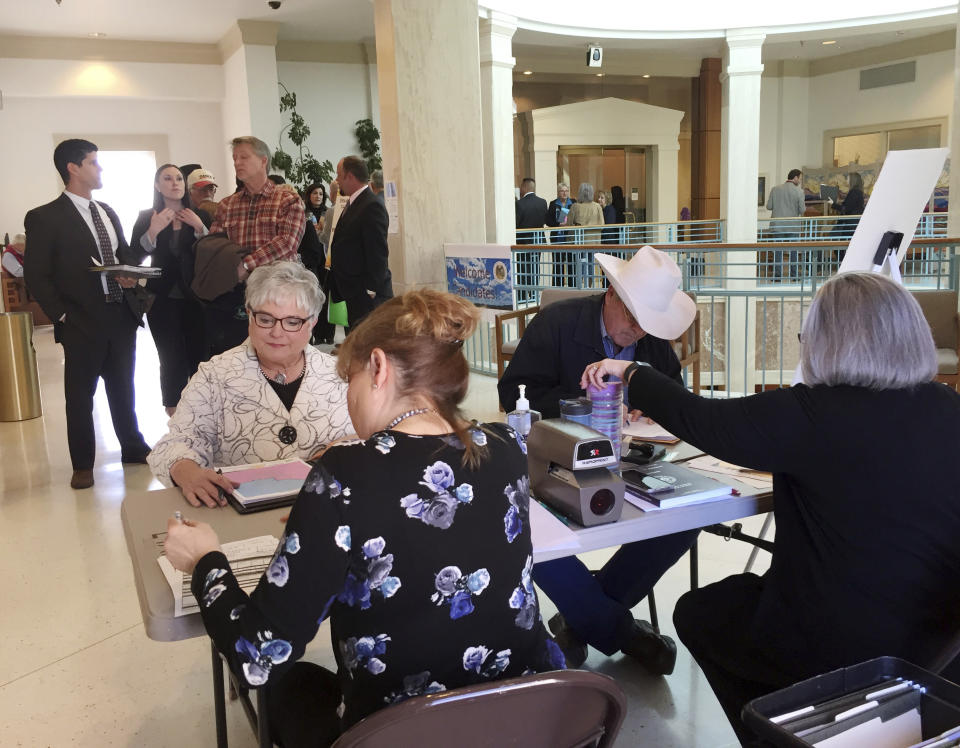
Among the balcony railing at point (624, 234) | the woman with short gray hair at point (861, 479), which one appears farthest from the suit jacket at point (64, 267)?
the balcony railing at point (624, 234)

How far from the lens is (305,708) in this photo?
1605 millimetres

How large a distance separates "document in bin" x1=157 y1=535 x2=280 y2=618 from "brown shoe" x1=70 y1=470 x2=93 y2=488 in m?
3.20

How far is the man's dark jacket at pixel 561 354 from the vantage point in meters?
2.86

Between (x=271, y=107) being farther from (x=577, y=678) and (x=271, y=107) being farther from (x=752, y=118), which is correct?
(x=577, y=678)

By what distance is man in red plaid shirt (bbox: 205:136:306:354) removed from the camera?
4.71 m

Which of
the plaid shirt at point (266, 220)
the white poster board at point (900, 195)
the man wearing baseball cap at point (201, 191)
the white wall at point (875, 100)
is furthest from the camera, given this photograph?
the white wall at point (875, 100)

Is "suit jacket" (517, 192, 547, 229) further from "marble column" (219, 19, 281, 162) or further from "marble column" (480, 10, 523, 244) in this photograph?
"marble column" (219, 19, 281, 162)

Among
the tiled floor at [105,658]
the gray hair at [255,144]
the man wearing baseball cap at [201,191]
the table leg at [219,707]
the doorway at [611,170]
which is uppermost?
the doorway at [611,170]

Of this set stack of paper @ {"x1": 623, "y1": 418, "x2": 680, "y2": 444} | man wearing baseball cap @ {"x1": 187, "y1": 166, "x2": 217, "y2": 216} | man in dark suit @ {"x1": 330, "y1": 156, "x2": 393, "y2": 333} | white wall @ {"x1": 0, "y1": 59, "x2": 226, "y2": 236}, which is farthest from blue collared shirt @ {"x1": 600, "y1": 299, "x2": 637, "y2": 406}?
white wall @ {"x1": 0, "y1": 59, "x2": 226, "y2": 236}

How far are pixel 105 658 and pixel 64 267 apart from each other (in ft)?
7.65

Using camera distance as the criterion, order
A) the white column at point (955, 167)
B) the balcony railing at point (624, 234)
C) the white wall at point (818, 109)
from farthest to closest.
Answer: the white wall at point (818, 109) < the balcony railing at point (624, 234) < the white column at point (955, 167)

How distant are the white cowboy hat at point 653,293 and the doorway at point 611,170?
13194mm

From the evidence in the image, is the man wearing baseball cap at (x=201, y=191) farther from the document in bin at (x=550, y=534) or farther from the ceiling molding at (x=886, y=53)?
the ceiling molding at (x=886, y=53)

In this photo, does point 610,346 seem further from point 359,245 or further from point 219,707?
point 359,245
